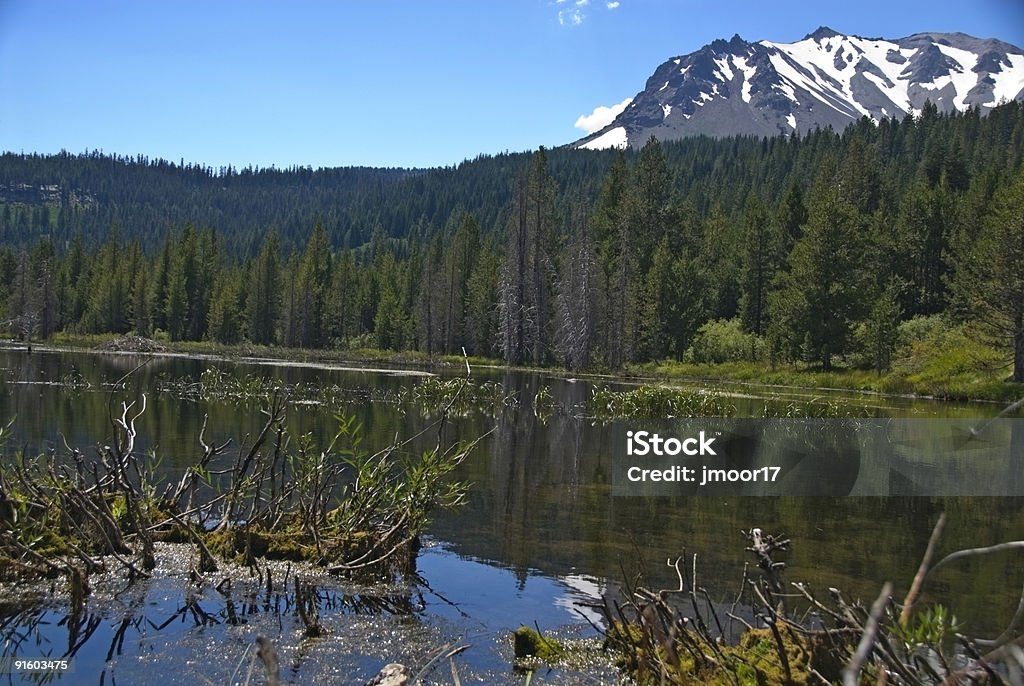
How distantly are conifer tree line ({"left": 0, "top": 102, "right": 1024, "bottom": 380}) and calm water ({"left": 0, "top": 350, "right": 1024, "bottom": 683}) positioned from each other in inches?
1360

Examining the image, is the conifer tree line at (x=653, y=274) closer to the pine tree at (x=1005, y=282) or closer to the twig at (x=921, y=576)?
the pine tree at (x=1005, y=282)

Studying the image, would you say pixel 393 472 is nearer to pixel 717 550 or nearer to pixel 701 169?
pixel 717 550

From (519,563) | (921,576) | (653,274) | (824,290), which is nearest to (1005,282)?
(824,290)

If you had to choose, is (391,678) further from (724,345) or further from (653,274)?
(653,274)

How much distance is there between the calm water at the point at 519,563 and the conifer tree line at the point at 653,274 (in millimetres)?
34557

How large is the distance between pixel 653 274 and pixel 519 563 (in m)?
59.1

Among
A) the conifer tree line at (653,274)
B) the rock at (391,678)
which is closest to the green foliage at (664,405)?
the rock at (391,678)

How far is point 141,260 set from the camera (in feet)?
368

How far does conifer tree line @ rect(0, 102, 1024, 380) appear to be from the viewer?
54875mm

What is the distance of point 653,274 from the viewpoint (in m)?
67.8

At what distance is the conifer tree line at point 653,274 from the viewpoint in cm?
5488

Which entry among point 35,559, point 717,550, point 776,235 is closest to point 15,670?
point 35,559

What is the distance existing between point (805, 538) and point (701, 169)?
147145mm

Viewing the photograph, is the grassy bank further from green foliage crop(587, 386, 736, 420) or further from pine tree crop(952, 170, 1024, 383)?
green foliage crop(587, 386, 736, 420)
